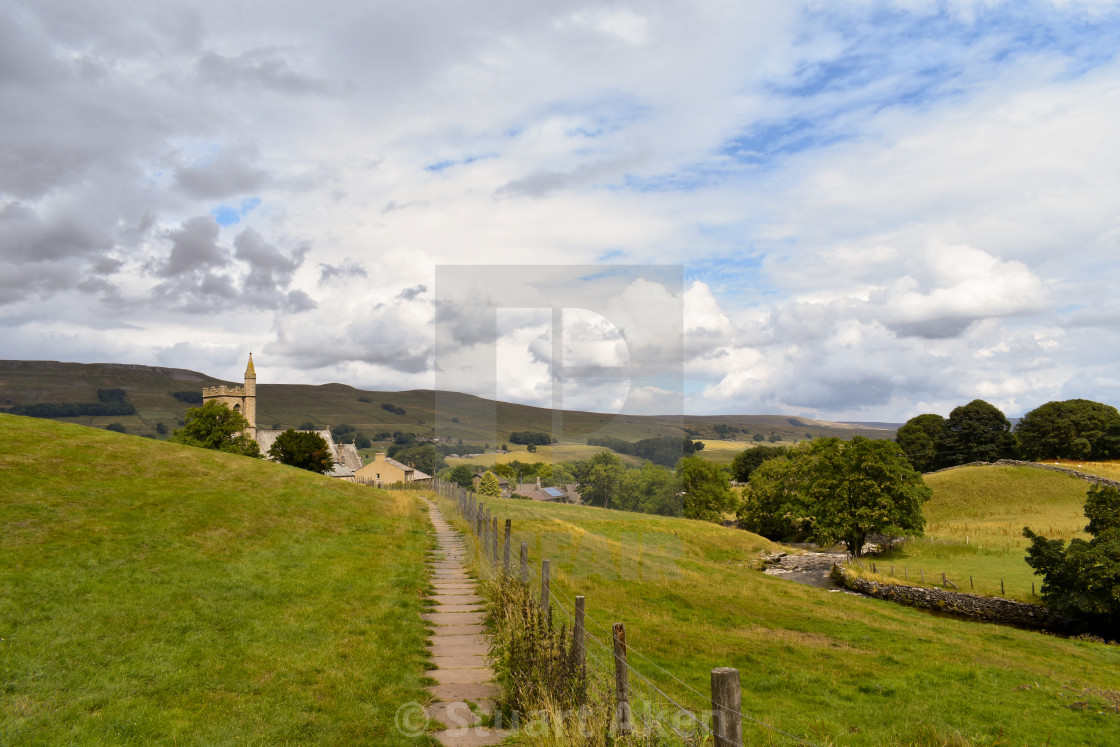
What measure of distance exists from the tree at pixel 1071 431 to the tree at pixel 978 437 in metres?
3.21

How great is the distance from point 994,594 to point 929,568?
340 inches

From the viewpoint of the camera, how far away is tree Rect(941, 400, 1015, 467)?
303 ft

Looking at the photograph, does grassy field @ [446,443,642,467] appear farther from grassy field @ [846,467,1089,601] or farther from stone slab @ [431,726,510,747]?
stone slab @ [431,726,510,747]

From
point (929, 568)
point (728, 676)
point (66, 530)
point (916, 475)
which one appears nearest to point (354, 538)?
point (66, 530)

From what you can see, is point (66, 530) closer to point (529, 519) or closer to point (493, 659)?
point (493, 659)

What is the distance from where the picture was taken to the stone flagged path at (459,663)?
7.54 meters

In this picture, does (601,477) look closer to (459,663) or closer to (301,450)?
(301,450)

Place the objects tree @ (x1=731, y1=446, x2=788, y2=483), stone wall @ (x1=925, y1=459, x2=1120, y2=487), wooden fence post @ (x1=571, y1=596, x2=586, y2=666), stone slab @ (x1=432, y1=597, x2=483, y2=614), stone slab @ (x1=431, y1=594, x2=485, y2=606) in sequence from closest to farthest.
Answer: wooden fence post @ (x1=571, y1=596, x2=586, y2=666), stone slab @ (x1=432, y1=597, x2=483, y2=614), stone slab @ (x1=431, y1=594, x2=485, y2=606), stone wall @ (x1=925, y1=459, x2=1120, y2=487), tree @ (x1=731, y1=446, x2=788, y2=483)

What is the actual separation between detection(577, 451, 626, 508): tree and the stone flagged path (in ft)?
98.0

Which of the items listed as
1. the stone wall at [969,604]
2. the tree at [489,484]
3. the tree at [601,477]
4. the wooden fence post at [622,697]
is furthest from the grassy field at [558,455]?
the wooden fence post at [622,697]

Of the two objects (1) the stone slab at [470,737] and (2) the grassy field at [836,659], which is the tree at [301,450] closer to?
(2) the grassy field at [836,659]

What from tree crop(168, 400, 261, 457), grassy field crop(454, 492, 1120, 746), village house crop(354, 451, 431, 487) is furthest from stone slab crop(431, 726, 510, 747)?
village house crop(354, 451, 431, 487)

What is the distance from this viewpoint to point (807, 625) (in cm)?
2042

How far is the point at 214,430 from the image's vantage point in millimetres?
67625
